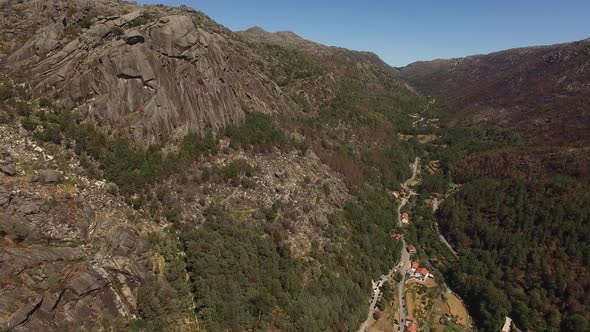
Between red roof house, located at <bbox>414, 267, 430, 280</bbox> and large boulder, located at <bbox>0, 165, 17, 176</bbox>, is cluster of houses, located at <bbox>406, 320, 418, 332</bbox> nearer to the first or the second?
red roof house, located at <bbox>414, 267, 430, 280</bbox>

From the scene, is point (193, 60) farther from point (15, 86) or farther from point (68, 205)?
point (68, 205)

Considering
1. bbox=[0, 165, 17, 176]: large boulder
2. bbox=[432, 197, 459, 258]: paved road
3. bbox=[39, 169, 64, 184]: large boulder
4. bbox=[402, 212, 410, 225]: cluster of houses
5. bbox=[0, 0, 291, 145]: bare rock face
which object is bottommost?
bbox=[432, 197, 459, 258]: paved road

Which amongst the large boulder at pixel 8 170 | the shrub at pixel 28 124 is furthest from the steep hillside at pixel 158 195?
the shrub at pixel 28 124

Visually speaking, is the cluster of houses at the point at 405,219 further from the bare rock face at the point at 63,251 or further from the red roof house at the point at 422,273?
the bare rock face at the point at 63,251

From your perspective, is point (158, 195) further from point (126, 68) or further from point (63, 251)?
point (126, 68)

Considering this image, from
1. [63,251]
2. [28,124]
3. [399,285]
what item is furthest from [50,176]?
[399,285]

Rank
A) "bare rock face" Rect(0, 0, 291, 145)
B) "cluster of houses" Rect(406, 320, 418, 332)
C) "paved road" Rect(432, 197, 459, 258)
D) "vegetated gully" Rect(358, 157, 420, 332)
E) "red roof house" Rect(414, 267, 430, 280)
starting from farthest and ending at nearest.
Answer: "paved road" Rect(432, 197, 459, 258)
"red roof house" Rect(414, 267, 430, 280)
"vegetated gully" Rect(358, 157, 420, 332)
"cluster of houses" Rect(406, 320, 418, 332)
"bare rock face" Rect(0, 0, 291, 145)

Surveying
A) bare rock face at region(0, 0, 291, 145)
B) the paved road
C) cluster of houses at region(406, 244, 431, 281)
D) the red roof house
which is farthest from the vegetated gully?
bare rock face at region(0, 0, 291, 145)

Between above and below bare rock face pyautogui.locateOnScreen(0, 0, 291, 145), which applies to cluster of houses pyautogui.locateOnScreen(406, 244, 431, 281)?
below
